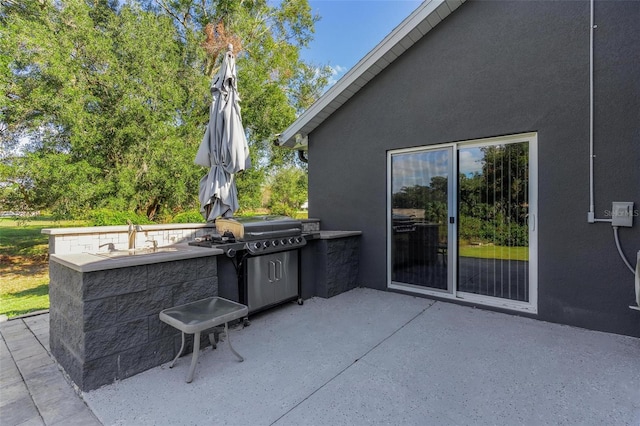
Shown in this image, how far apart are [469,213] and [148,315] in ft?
13.6

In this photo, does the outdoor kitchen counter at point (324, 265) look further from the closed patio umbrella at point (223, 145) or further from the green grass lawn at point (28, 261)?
the green grass lawn at point (28, 261)

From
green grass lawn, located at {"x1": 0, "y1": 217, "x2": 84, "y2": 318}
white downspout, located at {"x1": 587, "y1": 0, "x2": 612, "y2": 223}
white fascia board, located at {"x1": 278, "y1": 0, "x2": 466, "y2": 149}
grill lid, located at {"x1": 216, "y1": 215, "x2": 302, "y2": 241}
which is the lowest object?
green grass lawn, located at {"x1": 0, "y1": 217, "x2": 84, "y2": 318}

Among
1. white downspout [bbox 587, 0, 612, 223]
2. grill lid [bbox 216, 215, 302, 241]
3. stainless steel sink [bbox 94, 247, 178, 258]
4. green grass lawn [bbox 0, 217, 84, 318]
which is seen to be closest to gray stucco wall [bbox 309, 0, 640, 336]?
white downspout [bbox 587, 0, 612, 223]

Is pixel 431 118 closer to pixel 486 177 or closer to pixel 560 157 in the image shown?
pixel 486 177

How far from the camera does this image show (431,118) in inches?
182

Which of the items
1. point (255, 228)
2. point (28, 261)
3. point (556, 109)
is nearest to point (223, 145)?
point (255, 228)

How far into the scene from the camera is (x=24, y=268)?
8.94 meters

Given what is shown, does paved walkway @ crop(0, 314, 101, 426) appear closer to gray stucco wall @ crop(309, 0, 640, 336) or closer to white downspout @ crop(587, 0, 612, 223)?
gray stucco wall @ crop(309, 0, 640, 336)

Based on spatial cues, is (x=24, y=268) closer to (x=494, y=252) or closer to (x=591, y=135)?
(x=494, y=252)

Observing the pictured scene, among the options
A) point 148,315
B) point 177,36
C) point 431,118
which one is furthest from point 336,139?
point 177,36

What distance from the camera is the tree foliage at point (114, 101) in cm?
704

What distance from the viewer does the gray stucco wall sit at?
11.0 ft

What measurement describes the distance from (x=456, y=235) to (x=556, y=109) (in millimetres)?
1987

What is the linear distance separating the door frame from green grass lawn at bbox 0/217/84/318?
6018mm
